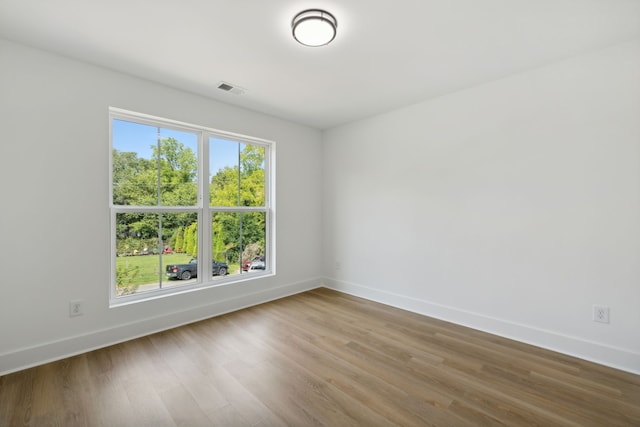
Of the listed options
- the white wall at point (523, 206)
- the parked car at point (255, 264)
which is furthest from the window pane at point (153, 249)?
the white wall at point (523, 206)

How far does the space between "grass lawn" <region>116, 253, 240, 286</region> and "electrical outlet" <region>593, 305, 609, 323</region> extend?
4.07 meters

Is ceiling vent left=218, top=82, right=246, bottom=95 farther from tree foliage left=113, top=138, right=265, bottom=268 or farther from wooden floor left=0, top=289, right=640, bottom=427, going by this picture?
wooden floor left=0, top=289, right=640, bottom=427

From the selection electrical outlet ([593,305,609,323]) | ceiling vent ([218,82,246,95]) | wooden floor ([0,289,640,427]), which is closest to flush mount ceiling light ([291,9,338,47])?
ceiling vent ([218,82,246,95])

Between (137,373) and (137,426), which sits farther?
(137,373)

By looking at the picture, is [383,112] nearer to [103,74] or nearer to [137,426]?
[103,74]

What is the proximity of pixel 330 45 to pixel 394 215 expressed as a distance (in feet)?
7.30

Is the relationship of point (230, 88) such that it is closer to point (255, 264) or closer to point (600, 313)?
point (255, 264)

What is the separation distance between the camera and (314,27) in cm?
197

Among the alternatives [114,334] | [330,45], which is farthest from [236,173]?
[114,334]

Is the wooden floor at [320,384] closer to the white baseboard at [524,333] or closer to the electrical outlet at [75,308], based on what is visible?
the white baseboard at [524,333]

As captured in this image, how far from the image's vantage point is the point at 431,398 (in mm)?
1885

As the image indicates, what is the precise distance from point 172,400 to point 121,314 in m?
1.28

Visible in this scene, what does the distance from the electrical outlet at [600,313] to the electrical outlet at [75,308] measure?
449 cm

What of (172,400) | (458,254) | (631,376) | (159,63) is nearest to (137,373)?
(172,400)
